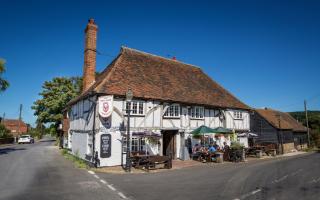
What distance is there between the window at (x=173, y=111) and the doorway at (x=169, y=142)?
1351 millimetres

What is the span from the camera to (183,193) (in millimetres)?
8695

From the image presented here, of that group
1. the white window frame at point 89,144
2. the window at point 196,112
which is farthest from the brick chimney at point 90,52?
the window at point 196,112

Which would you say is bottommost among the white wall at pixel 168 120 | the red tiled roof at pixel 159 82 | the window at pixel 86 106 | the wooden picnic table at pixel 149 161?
the wooden picnic table at pixel 149 161

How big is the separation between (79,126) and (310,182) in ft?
53.3

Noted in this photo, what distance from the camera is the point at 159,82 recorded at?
2031 cm

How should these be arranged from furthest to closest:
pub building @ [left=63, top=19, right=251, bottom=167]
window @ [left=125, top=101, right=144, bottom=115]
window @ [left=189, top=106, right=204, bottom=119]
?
window @ [left=189, top=106, right=204, bottom=119] < window @ [left=125, top=101, right=144, bottom=115] < pub building @ [left=63, top=19, right=251, bottom=167]

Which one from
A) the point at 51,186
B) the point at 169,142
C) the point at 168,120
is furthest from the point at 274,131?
the point at 51,186

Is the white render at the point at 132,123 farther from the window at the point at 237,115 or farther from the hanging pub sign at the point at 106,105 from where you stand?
the window at the point at 237,115

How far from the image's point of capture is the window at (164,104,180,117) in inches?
746

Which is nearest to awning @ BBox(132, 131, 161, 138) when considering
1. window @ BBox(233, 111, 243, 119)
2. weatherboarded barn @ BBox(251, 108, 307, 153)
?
window @ BBox(233, 111, 243, 119)

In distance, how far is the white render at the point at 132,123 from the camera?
52.1ft

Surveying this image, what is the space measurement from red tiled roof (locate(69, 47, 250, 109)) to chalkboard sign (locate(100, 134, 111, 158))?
285 cm

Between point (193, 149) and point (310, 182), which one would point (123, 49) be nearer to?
point (193, 149)

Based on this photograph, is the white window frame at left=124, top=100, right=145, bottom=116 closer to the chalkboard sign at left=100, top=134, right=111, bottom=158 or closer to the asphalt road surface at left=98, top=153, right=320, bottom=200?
the chalkboard sign at left=100, top=134, right=111, bottom=158
